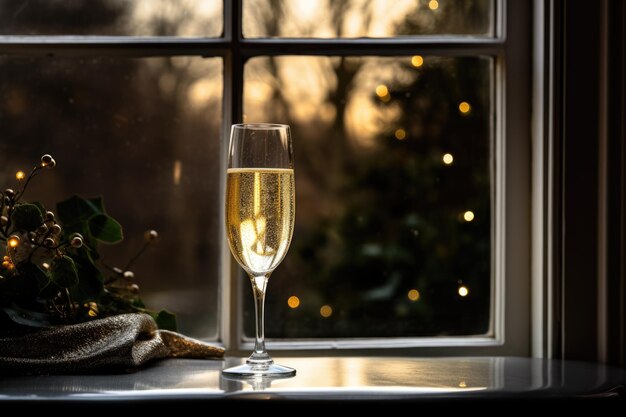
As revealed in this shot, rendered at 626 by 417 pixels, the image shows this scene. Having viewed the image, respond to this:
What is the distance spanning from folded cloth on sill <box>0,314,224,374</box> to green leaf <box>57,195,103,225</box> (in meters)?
0.17

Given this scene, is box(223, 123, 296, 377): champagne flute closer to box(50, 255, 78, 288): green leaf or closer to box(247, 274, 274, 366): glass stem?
box(247, 274, 274, 366): glass stem

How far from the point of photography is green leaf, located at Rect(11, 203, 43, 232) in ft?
3.71

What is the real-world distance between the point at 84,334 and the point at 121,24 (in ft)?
1.79

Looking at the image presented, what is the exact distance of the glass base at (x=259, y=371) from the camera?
3.45 feet

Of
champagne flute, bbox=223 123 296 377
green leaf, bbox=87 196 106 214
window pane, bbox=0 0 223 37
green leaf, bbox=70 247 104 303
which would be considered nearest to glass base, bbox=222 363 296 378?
champagne flute, bbox=223 123 296 377

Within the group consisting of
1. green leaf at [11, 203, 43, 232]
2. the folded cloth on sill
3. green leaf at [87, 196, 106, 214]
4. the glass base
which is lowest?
the glass base

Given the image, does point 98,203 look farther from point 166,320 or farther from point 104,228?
point 166,320

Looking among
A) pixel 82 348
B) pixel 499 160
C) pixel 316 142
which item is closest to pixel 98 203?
pixel 82 348

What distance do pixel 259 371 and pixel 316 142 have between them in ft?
1.55

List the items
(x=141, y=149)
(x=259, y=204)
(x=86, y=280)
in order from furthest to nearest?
(x=141, y=149) < (x=86, y=280) < (x=259, y=204)

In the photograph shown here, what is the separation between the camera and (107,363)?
1.08 m

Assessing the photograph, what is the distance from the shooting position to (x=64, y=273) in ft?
3.67
